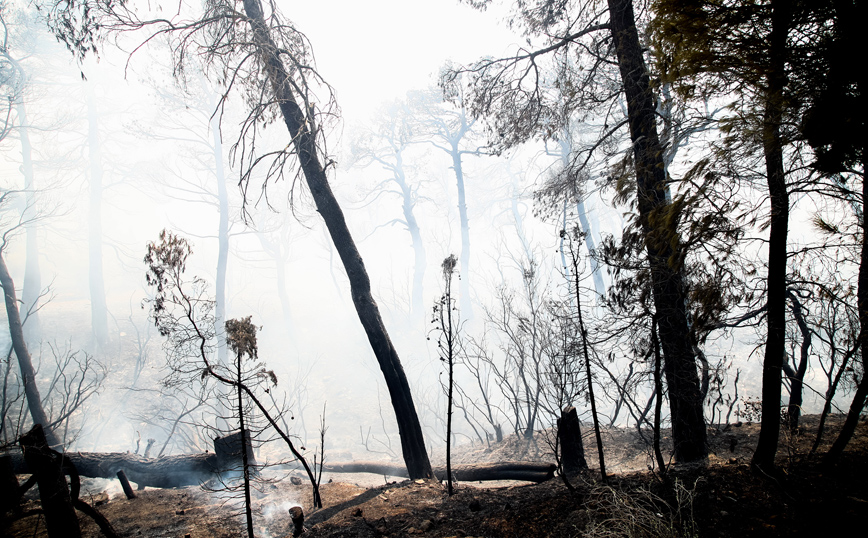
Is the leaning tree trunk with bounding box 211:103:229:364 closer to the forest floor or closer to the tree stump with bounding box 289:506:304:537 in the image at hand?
the forest floor

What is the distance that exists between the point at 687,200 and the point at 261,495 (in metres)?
6.72

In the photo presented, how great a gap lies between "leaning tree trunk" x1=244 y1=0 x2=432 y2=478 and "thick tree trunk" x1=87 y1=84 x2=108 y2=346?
2261 cm

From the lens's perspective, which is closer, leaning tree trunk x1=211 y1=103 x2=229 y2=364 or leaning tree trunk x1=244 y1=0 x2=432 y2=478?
leaning tree trunk x1=244 y1=0 x2=432 y2=478

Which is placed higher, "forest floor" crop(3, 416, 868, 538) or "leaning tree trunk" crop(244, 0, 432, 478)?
"leaning tree trunk" crop(244, 0, 432, 478)

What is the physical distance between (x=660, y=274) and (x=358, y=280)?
3.86m

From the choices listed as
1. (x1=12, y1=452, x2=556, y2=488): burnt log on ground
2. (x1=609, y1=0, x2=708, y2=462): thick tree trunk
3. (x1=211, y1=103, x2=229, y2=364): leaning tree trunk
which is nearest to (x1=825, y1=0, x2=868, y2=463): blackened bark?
(x1=609, y1=0, x2=708, y2=462): thick tree trunk

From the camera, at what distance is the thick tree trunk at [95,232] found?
20.4 metres

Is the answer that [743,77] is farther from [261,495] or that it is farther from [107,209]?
[107,209]

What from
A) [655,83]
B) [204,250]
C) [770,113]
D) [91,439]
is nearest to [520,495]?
[770,113]

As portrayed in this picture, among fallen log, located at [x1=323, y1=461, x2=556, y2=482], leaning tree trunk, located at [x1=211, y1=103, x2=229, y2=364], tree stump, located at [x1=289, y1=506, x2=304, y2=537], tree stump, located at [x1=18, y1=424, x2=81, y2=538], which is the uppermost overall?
leaning tree trunk, located at [x1=211, y1=103, x2=229, y2=364]

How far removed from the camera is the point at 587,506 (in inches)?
97.0

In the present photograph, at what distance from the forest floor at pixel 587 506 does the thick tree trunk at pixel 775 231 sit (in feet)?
0.73

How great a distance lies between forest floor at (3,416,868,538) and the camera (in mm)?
2361

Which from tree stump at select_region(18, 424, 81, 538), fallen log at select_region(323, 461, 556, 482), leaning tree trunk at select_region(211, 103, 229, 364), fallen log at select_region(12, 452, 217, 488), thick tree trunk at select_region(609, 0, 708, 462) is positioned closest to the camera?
tree stump at select_region(18, 424, 81, 538)
